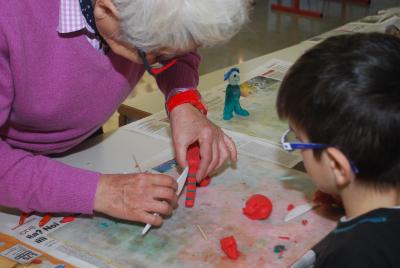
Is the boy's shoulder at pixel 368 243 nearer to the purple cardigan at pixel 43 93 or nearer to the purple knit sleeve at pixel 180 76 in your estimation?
the purple cardigan at pixel 43 93

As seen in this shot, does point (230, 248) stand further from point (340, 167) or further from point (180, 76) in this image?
point (180, 76)

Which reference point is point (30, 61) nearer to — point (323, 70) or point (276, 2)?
point (323, 70)

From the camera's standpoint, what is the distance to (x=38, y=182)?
929 millimetres

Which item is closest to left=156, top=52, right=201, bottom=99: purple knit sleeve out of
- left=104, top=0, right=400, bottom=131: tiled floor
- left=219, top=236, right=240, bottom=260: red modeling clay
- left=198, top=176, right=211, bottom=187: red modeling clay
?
left=198, top=176, right=211, bottom=187: red modeling clay

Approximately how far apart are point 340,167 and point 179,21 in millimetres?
344

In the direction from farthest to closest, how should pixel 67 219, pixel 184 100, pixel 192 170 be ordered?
pixel 184 100 < pixel 192 170 < pixel 67 219

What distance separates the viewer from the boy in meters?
0.76

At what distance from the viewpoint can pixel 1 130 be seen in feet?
3.47

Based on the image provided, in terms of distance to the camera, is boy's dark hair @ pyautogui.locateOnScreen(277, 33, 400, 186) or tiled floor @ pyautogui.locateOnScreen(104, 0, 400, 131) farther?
tiled floor @ pyautogui.locateOnScreen(104, 0, 400, 131)

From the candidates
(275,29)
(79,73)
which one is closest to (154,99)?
(79,73)

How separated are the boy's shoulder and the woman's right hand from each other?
0.31 meters

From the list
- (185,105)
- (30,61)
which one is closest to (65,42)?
(30,61)

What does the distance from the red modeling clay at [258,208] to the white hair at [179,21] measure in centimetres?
35

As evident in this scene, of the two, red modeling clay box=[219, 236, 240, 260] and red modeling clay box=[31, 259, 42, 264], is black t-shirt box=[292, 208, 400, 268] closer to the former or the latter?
red modeling clay box=[219, 236, 240, 260]
